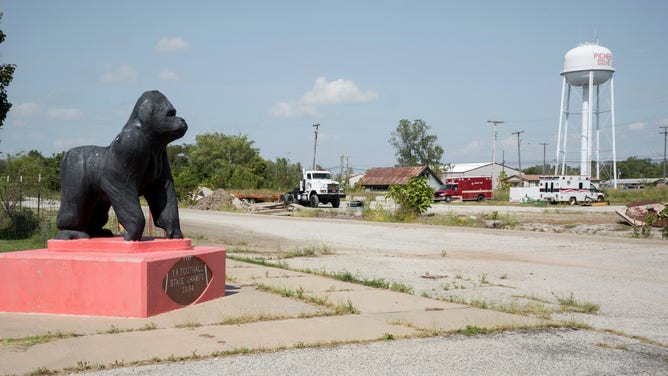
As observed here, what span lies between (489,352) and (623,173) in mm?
174311

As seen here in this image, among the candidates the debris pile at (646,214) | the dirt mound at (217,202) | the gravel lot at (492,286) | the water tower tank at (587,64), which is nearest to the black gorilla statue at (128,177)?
the gravel lot at (492,286)

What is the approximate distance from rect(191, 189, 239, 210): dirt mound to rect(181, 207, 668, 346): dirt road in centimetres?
1618

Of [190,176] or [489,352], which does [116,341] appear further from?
[190,176]

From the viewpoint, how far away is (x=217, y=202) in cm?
4309

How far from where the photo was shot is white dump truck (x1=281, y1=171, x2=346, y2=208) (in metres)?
44.6

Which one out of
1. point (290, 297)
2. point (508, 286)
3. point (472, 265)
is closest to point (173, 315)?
point (290, 297)

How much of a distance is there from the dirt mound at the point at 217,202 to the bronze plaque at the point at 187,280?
110ft

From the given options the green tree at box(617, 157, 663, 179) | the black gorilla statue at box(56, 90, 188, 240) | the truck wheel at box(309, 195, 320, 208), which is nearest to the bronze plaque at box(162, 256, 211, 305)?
the black gorilla statue at box(56, 90, 188, 240)

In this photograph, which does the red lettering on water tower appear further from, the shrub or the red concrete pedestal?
the red concrete pedestal

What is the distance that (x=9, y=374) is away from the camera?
532 centimetres

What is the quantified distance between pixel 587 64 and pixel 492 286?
6450cm

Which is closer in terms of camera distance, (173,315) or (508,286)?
(173,315)

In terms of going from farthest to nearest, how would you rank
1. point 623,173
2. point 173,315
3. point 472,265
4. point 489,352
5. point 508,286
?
point 623,173 → point 472,265 → point 508,286 → point 173,315 → point 489,352

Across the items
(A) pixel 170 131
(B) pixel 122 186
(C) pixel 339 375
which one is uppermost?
(A) pixel 170 131
